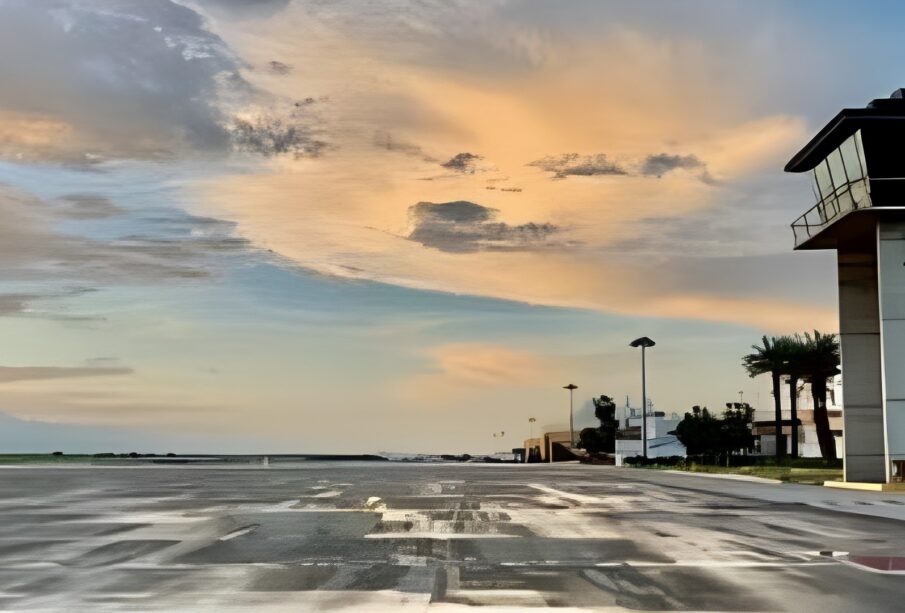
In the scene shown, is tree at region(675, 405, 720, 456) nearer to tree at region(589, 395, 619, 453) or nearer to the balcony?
the balcony

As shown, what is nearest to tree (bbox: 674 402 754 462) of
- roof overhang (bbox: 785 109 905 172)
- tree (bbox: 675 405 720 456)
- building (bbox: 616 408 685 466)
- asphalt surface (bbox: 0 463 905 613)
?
tree (bbox: 675 405 720 456)

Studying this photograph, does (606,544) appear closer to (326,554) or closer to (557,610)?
(326,554)

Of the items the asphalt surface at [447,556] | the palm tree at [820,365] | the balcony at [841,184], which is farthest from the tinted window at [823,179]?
the palm tree at [820,365]

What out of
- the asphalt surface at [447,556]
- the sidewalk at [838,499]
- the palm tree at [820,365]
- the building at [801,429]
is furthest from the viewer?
the building at [801,429]

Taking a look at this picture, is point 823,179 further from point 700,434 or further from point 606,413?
point 606,413

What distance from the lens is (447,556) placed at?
15.1 metres

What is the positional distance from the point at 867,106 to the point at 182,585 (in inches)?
1501

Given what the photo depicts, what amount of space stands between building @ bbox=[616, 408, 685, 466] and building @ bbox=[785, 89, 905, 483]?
85347 millimetres

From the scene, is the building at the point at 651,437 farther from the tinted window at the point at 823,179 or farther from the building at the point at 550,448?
the tinted window at the point at 823,179

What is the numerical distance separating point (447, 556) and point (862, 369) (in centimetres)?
3419

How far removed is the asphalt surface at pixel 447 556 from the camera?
11.2 metres

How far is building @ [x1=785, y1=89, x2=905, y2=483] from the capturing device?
133 ft

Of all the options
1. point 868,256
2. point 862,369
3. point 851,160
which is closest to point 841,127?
point 851,160

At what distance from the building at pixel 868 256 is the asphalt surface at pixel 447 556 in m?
14.3
